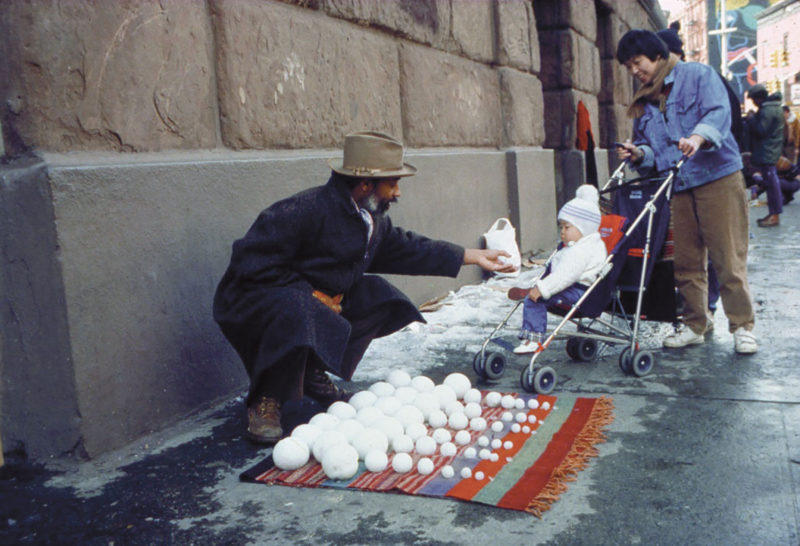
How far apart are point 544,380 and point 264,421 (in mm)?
1375

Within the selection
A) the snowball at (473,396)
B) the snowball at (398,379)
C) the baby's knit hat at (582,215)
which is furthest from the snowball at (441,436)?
the baby's knit hat at (582,215)

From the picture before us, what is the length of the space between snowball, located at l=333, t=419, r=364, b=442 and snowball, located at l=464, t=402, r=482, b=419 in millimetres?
506

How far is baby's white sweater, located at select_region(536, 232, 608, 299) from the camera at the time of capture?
3959 mm

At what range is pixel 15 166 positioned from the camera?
2.92 meters

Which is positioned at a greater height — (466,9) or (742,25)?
(742,25)

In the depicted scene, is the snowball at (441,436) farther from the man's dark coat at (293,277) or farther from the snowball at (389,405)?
the man's dark coat at (293,277)

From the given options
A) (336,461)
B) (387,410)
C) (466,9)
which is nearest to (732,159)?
(387,410)

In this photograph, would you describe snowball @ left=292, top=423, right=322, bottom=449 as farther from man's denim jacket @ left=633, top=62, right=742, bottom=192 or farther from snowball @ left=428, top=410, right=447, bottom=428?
man's denim jacket @ left=633, top=62, right=742, bottom=192

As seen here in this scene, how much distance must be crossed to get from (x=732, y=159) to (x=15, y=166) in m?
3.56

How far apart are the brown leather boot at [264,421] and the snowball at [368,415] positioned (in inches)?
13.5

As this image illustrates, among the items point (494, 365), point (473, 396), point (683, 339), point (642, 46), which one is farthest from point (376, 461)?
point (642, 46)

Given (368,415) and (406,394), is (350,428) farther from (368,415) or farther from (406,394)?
(406,394)

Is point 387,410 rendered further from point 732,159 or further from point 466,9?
point 466,9

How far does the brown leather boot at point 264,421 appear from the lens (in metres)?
3.19
